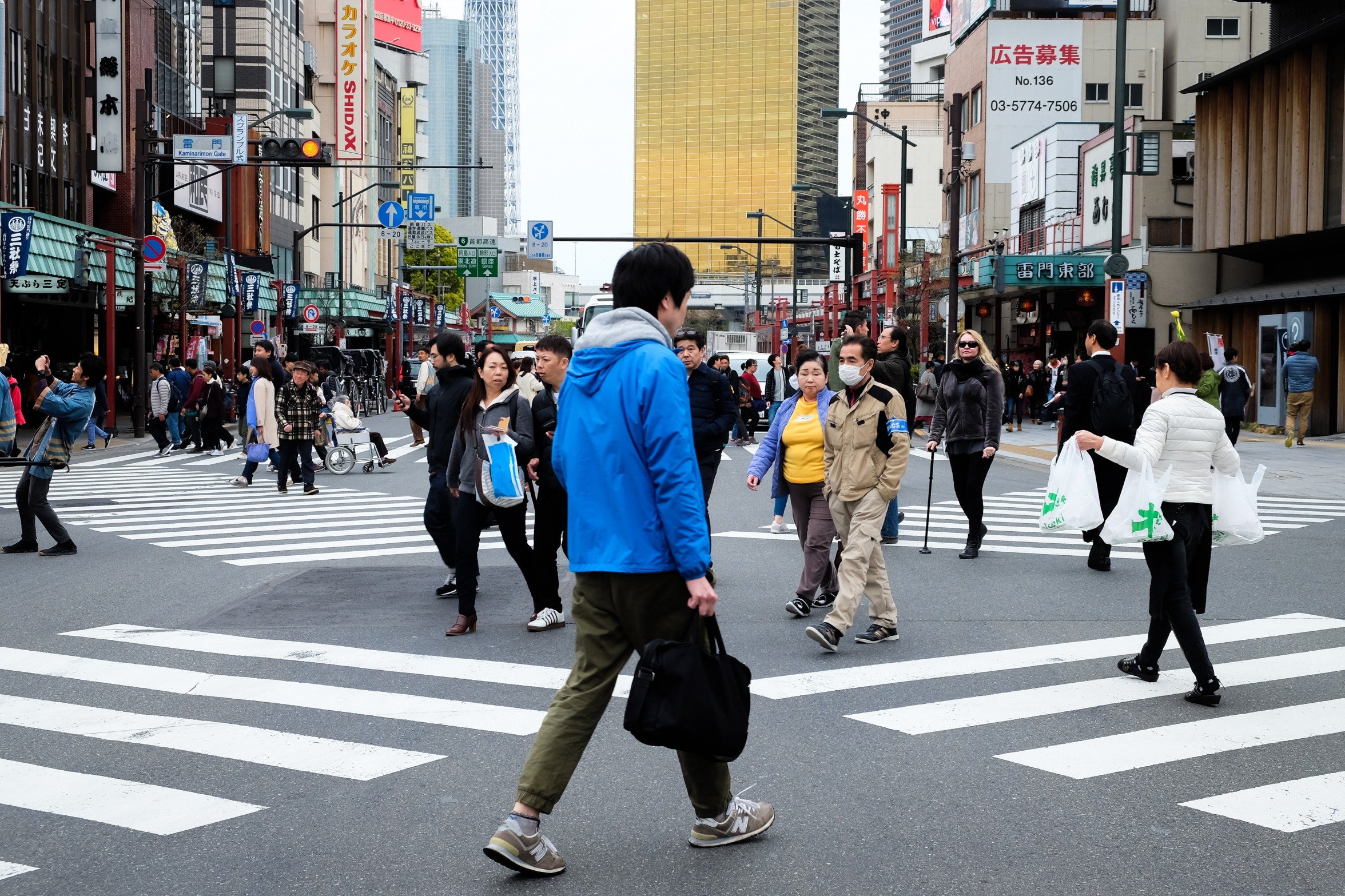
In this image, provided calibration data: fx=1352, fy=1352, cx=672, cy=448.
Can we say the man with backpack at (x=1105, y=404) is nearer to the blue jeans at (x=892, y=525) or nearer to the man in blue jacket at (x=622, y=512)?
the blue jeans at (x=892, y=525)

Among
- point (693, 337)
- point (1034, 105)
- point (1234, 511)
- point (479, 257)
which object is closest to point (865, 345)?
point (693, 337)

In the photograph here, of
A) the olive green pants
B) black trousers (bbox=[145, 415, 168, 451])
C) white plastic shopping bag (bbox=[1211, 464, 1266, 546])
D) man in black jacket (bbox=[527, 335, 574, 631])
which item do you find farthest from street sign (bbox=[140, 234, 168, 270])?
the olive green pants

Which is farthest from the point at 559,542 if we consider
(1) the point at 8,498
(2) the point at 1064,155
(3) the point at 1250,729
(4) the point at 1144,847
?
(2) the point at 1064,155

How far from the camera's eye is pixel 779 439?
30.7ft

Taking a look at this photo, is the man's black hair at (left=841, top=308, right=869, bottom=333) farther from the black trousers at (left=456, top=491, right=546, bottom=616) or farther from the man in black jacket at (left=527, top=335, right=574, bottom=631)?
the black trousers at (left=456, top=491, right=546, bottom=616)

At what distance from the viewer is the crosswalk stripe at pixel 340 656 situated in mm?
7156

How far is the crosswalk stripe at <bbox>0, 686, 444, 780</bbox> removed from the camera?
5.53 metres

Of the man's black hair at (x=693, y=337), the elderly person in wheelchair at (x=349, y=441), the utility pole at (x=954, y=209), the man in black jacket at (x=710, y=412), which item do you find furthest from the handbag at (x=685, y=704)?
Result: the utility pole at (x=954, y=209)

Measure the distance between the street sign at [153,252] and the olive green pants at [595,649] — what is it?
1114 inches

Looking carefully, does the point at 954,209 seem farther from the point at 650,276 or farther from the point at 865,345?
the point at 650,276

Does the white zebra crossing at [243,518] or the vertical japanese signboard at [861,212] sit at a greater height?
the vertical japanese signboard at [861,212]

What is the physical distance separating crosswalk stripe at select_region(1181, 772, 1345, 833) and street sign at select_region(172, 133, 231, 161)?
2653 centimetres

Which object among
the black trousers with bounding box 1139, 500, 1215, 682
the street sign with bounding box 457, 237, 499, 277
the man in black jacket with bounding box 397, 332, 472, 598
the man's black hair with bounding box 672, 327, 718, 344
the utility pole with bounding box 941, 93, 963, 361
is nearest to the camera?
the black trousers with bounding box 1139, 500, 1215, 682

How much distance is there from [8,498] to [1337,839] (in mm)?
Result: 17029
